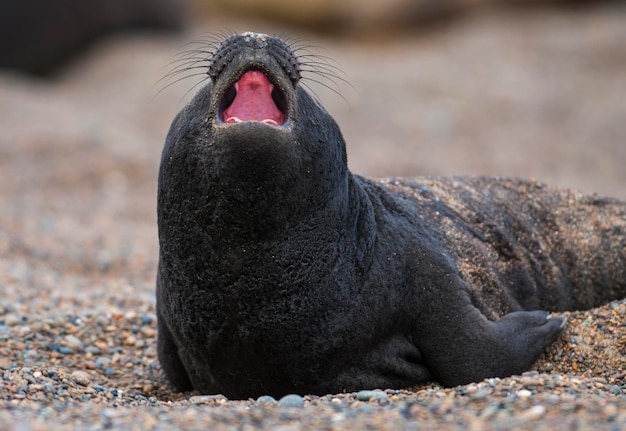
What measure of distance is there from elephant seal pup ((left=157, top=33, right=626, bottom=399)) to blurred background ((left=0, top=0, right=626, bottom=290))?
3.07 meters

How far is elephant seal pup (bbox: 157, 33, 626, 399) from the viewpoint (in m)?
4.05

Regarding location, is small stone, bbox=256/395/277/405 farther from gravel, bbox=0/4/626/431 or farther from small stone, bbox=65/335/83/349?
small stone, bbox=65/335/83/349

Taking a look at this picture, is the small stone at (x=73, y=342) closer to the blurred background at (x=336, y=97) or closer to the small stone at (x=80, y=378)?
the small stone at (x=80, y=378)

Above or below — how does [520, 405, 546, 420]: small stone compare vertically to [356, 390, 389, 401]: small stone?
above

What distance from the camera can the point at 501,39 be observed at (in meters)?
A: 18.1

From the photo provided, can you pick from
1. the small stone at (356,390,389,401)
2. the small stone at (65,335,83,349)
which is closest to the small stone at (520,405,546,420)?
the small stone at (356,390,389,401)

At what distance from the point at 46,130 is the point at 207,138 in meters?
8.87

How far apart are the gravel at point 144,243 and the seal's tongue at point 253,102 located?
1.17 m

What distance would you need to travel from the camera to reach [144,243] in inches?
337

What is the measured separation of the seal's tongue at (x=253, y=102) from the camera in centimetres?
409

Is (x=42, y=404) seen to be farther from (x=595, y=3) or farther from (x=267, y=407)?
(x=595, y=3)

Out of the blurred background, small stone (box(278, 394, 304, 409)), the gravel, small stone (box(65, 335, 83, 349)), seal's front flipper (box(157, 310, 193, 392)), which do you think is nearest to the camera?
the gravel

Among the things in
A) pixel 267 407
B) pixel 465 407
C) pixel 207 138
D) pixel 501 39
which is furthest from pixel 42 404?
pixel 501 39

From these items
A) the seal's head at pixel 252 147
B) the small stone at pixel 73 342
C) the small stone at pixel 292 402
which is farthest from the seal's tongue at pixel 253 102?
the small stone at pixel 73 342
